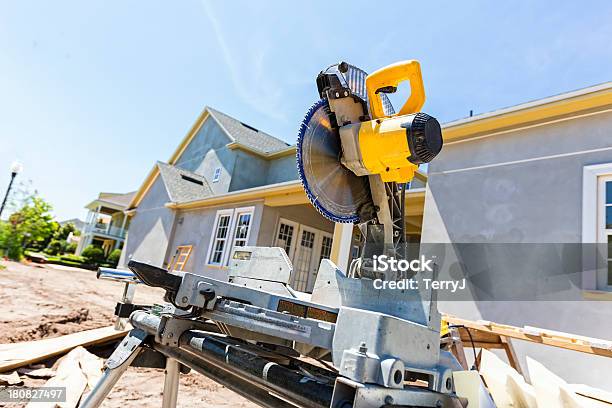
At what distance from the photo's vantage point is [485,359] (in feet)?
12.4

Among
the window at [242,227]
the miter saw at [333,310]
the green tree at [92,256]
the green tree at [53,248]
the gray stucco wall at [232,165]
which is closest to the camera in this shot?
the miter saw at [333,310]

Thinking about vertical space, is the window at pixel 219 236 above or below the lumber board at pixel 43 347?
above

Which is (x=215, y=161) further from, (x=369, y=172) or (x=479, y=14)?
(x=369, y=172)

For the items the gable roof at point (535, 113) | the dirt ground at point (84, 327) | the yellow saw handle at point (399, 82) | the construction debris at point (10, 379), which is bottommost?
the construction debris at point (10, 379)

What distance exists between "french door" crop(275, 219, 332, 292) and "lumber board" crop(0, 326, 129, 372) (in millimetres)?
7198

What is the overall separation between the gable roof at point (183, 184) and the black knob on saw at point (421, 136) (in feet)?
47.2

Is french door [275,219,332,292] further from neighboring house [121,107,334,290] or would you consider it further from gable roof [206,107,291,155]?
gable roof [206,107,291,155]

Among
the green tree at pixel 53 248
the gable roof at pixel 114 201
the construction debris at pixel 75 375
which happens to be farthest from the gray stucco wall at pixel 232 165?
the green tree at pixel 53 248

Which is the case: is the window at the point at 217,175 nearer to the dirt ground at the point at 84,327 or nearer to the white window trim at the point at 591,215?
the dirt ground at the point at 84,327

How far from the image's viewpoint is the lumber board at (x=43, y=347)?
11.4 ft

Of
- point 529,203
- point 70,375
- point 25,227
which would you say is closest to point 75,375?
point 70,375

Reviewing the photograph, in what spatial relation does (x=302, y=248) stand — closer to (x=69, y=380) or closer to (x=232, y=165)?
(x=232, y=165)

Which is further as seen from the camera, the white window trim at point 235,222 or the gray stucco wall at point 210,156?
the gray stucco wall at point 210,156

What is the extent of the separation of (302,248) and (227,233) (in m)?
2.67
